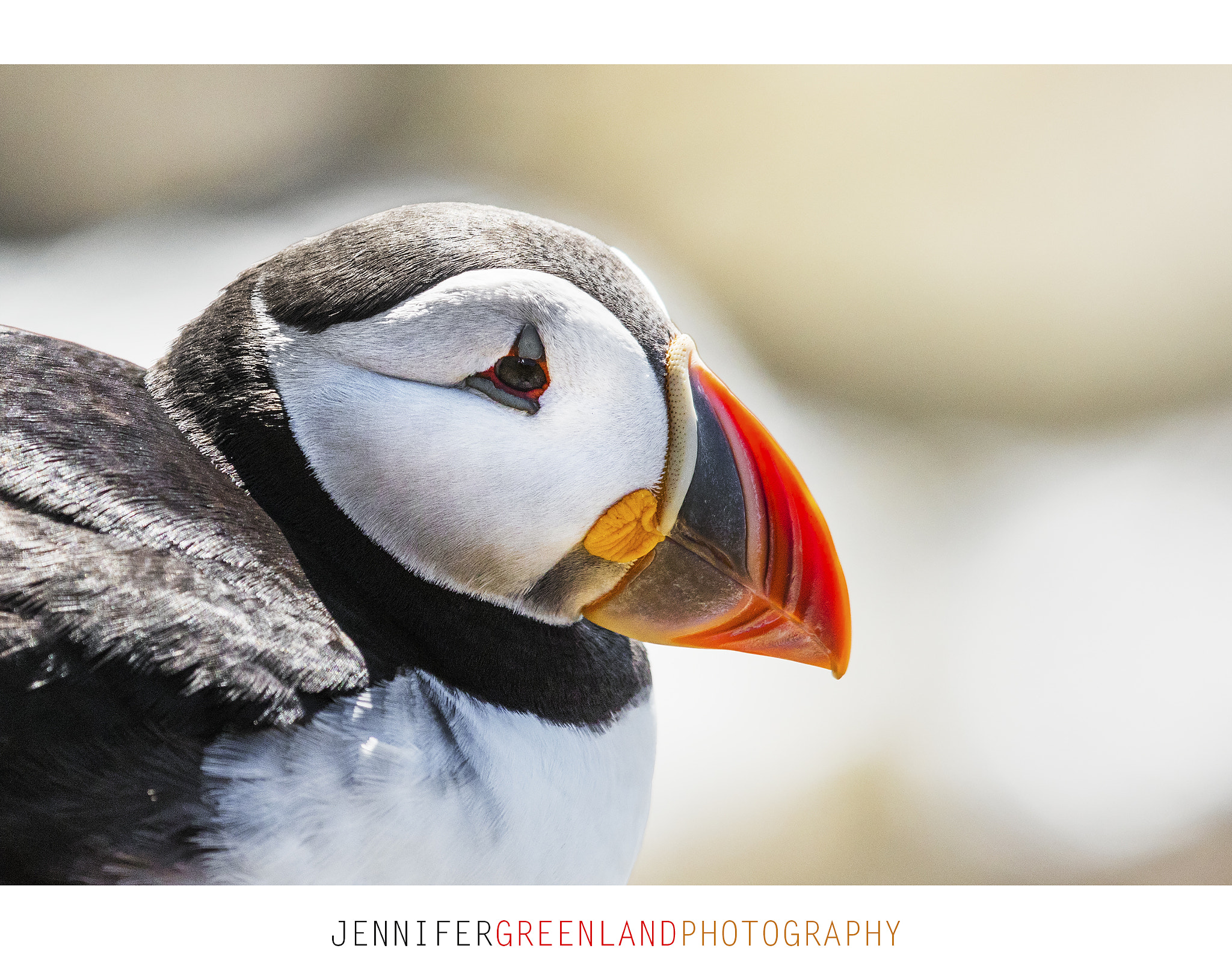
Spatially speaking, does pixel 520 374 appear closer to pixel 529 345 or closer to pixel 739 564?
pixel 529 345

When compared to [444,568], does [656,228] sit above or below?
above

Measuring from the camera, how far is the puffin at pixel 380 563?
101 centimetres

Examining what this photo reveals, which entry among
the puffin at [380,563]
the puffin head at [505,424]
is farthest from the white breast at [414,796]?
the puffin head at [505,424]

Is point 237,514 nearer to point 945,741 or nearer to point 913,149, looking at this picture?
point 913,149

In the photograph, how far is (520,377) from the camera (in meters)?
1.15

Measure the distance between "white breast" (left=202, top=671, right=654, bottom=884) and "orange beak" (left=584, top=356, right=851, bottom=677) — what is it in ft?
0.60

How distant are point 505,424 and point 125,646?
1.38 ft

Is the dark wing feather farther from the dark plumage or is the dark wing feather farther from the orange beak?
the orange beak

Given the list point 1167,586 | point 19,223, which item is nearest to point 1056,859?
point 1167,586

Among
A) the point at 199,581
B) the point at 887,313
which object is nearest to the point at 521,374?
the point at 199,581

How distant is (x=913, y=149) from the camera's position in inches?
85.7

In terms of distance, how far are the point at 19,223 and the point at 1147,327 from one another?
258 centimetres

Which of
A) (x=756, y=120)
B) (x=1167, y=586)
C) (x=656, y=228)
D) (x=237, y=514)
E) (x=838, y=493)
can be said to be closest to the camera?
(x=237, y=514)

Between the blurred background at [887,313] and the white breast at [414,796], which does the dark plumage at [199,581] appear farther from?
the blurred background at [887,313]
